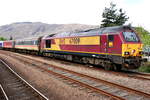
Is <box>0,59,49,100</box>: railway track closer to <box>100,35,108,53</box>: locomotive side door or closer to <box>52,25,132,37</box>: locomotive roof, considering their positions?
<box>100,35,108,53</box>: locomotive side door

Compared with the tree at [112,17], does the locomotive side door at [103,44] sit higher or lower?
lower

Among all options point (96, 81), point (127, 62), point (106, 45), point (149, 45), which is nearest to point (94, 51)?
point (106, 45)

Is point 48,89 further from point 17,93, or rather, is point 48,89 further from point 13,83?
point 13,83

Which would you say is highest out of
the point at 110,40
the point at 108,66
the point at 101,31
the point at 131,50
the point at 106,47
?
the point at 101,31

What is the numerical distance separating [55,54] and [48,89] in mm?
14411

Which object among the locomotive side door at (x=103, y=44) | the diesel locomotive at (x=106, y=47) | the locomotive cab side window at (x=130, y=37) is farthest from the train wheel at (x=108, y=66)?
the locomotive cab side window at (x=130, y=37)

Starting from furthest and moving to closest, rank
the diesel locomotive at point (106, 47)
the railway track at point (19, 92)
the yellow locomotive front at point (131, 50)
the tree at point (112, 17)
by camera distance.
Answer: the tree at point (112, 17)
the diesel locomotive at point (106, 47)
the yellow locomotive front at point (131, 50)
the railway track at point (19, 92)

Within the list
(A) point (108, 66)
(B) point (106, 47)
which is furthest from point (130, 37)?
(A) point (108, 66)

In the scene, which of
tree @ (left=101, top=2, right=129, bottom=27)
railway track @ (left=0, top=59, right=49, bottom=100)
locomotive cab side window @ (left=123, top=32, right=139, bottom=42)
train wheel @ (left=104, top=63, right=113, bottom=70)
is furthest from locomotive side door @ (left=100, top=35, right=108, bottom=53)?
tree @ (left=101, top=2, right=129, bottom=27)

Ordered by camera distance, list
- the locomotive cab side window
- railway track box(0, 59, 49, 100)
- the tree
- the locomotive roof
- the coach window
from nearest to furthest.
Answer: railway track box(0, 59, 49, 100)
the locomotive cab side window
the locomotive roof
the coach window
the tree

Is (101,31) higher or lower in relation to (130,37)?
higher

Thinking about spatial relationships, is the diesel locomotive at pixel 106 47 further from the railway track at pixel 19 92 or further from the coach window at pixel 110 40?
the railway track at pixel 19 92

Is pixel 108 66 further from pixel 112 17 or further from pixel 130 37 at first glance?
pixel 112 17

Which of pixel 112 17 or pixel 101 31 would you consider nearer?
pixel 101 31
